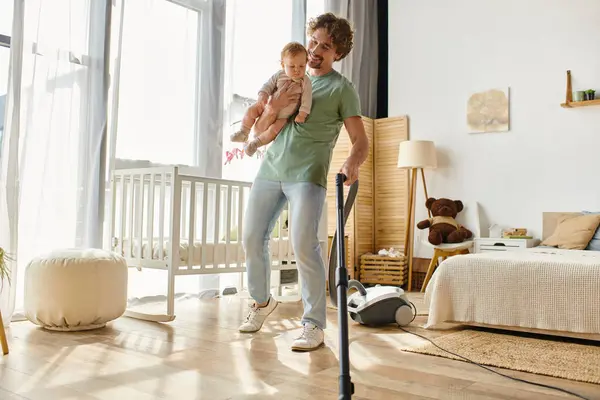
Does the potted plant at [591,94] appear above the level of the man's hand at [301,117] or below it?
above

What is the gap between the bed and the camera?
2273mm

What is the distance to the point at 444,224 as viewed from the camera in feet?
14.7

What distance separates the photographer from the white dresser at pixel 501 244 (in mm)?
4094

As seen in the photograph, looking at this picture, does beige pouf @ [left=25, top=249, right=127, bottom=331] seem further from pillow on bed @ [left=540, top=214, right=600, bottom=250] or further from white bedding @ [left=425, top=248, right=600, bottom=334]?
pillow on bed @ [left=540, top=214, right=600, bottom=250]

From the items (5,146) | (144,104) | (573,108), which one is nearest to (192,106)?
(144,104)

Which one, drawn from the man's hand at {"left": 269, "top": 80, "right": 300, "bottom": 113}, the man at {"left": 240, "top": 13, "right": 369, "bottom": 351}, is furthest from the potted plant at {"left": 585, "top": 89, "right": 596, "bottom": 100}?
the man's hand at {"left": 269, "top": 80, "right": 300, "bottom": 113}

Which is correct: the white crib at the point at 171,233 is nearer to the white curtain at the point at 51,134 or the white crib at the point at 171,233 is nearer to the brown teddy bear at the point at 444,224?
the white curtain at the point at 51,134

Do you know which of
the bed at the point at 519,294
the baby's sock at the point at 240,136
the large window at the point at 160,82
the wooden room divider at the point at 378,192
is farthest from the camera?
the wooden room divider at the point at 378,192

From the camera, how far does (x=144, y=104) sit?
351 centimetres

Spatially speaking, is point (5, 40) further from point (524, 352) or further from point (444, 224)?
point (444, 224)

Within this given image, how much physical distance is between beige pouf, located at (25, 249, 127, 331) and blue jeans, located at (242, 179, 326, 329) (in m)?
0.72

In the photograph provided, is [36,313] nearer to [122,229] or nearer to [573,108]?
[122,229]

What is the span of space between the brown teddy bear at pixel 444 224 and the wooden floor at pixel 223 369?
80.6 inches

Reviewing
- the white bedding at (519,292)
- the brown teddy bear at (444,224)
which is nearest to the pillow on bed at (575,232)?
the brown teddy bear at (444,224)
